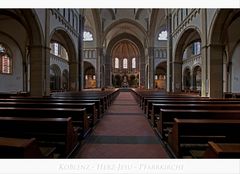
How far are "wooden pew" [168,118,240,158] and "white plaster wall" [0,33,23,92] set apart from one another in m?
15.5

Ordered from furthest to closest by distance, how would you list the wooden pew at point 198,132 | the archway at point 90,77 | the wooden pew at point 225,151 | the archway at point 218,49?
the archway at point 90,77
the archway at point 218,49
the wooden pew at point 198,132
the wooden pew at point 225,151

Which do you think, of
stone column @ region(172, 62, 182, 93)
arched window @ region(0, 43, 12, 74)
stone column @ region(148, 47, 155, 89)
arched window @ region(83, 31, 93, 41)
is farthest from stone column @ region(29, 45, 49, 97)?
arched window @ region(83, 31, 93, 41)

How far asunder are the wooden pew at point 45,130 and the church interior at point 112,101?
0.05ft

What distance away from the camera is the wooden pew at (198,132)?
3090 mm

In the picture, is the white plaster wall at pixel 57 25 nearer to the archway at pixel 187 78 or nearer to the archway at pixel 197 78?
the archway at pixel 197 78

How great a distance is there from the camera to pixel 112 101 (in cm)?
1502

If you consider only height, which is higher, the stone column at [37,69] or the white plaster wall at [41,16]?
the white plaster wall at [41,16]

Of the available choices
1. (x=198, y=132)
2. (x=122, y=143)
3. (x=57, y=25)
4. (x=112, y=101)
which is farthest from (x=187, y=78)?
(x=198, y=132)

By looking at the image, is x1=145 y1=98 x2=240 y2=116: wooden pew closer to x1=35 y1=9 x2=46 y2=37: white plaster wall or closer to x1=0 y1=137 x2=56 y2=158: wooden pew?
x1=0 y1=137 x2=56 y2=158: wooden pew

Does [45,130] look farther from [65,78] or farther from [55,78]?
[65,78]

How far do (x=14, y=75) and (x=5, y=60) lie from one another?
1.30 metres

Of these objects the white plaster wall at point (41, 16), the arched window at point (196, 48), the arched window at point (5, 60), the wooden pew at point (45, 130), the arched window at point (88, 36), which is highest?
the arched window at point (88, 36)

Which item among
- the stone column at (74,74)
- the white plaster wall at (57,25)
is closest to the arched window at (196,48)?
the stone column at (74,74)

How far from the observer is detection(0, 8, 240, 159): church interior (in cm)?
334
